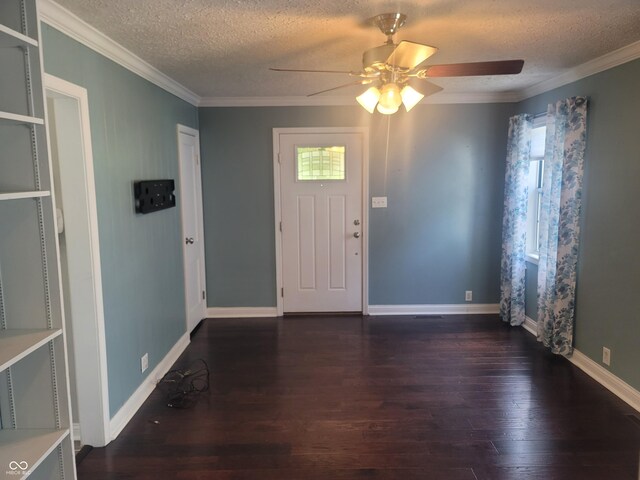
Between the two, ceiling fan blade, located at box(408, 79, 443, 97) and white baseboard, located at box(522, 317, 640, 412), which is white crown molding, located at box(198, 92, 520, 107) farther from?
white baseboard, located at box(522, 317, 640, 412)

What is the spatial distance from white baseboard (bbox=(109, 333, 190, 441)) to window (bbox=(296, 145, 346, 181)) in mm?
2065

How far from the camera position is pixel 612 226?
317 cm

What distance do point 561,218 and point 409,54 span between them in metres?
2.16

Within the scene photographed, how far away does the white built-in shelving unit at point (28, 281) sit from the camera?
157 centimetres

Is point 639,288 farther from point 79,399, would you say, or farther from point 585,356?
point 79,399

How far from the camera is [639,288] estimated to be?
2918 millimetres

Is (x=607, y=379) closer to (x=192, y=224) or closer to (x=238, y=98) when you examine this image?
(x=192, y=224)

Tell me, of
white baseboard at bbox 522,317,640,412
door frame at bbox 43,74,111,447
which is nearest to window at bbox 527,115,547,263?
white baseboard at bbox 522,317,640,412

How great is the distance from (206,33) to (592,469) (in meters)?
3.11

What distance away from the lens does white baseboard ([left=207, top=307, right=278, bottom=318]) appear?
4969 millimetres

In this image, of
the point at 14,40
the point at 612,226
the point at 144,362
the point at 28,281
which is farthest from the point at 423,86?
the point at 144,362

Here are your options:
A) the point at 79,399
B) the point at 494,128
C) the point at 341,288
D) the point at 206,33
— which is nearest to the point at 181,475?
the point at 79,399

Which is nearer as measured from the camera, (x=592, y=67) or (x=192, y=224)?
(x=592, y=67)

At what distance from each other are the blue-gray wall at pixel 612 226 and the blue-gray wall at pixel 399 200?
1.31m
